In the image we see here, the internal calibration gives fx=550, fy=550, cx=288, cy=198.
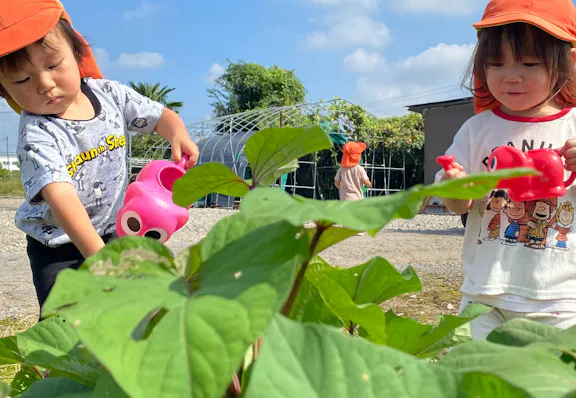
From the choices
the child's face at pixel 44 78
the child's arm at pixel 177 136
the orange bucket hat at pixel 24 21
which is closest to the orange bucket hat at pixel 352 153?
the child's arm at pixel 177 136

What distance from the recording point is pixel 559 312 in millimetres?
1507

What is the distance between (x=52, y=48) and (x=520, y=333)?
1.45 metres

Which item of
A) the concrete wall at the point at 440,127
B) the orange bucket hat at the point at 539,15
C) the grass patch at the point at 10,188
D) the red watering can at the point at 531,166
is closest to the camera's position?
the red watering can at the point at 531,166

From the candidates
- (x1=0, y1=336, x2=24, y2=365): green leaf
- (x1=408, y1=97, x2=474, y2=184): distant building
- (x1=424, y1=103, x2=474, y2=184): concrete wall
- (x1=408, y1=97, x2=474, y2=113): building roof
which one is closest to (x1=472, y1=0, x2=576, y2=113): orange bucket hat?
(x1=0, y1=336, x2=24, y2=365): green leaf

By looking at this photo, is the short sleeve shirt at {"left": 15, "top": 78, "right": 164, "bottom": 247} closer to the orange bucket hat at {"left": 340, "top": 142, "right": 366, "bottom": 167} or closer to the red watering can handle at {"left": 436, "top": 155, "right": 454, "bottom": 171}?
the red watering can handle at {"left": 436, "top": 155, "right": 454, "bottom": 171}

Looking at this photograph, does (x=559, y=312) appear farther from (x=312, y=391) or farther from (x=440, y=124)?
(x=440, y=124)

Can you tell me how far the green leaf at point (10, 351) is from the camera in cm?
47

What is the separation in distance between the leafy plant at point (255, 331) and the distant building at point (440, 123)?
1444 cm

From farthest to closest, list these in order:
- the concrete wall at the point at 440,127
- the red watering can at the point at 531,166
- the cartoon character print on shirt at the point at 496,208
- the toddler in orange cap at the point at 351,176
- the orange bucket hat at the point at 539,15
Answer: the concrete wall at the point at 440,127 < the toddler in orange cap at the point at 351,176 < the cartoon character print on shirt at the point at 496,208 < the orange bucket hat at the point at 539,15 < the red watering can at the point at 531,166

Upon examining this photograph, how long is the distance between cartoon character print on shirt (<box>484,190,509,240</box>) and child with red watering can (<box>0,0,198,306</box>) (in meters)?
0.85

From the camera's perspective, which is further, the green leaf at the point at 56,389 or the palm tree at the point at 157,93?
the palm tree at the point at 157,93

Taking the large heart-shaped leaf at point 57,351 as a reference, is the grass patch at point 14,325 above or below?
below

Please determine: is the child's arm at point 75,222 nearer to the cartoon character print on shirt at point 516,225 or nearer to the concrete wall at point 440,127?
the cartoon character print on shirt at point 516,225

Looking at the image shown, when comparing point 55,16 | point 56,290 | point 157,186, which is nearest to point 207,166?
point 56,290
